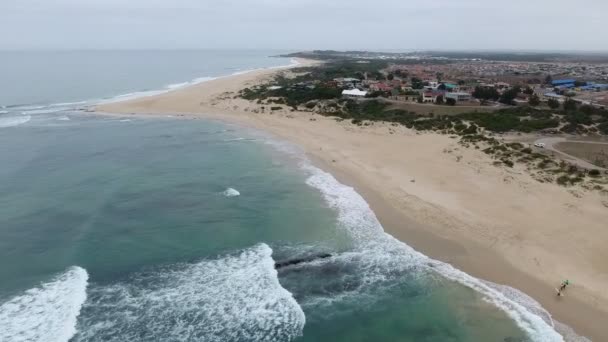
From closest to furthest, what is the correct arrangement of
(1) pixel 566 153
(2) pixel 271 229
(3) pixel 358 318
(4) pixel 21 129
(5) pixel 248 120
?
(3) pixel 358 318, (2) pixel 271 229, (1) pixel 566 153, (4) pixel 21 129, (5) pixel 248 120

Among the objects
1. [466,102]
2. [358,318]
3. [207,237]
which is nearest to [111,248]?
[207,237]

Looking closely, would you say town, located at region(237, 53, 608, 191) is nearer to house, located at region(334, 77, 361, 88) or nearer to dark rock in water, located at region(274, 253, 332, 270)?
house, located at region(334, 77, 361, 88)

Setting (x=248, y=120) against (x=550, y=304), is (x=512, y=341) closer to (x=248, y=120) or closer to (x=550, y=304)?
(x=550, y=304)

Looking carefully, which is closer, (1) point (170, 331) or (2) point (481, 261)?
(1) point (170, 331)

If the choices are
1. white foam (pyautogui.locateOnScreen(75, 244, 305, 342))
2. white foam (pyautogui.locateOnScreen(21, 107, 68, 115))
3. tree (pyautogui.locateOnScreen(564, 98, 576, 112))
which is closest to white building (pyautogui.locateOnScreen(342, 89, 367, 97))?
tree (pyautogui.locateOnScreen(564, 98, 576, 112))

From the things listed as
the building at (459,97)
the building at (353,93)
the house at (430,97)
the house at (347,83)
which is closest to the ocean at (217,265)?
the house at (430,97)

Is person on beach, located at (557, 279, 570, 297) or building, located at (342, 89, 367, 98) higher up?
building, located at (342, 89, 367, 98)

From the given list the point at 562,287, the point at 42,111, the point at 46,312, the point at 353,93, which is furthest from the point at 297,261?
the point at 42,111

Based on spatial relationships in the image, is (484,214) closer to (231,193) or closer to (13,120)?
(231,193)
